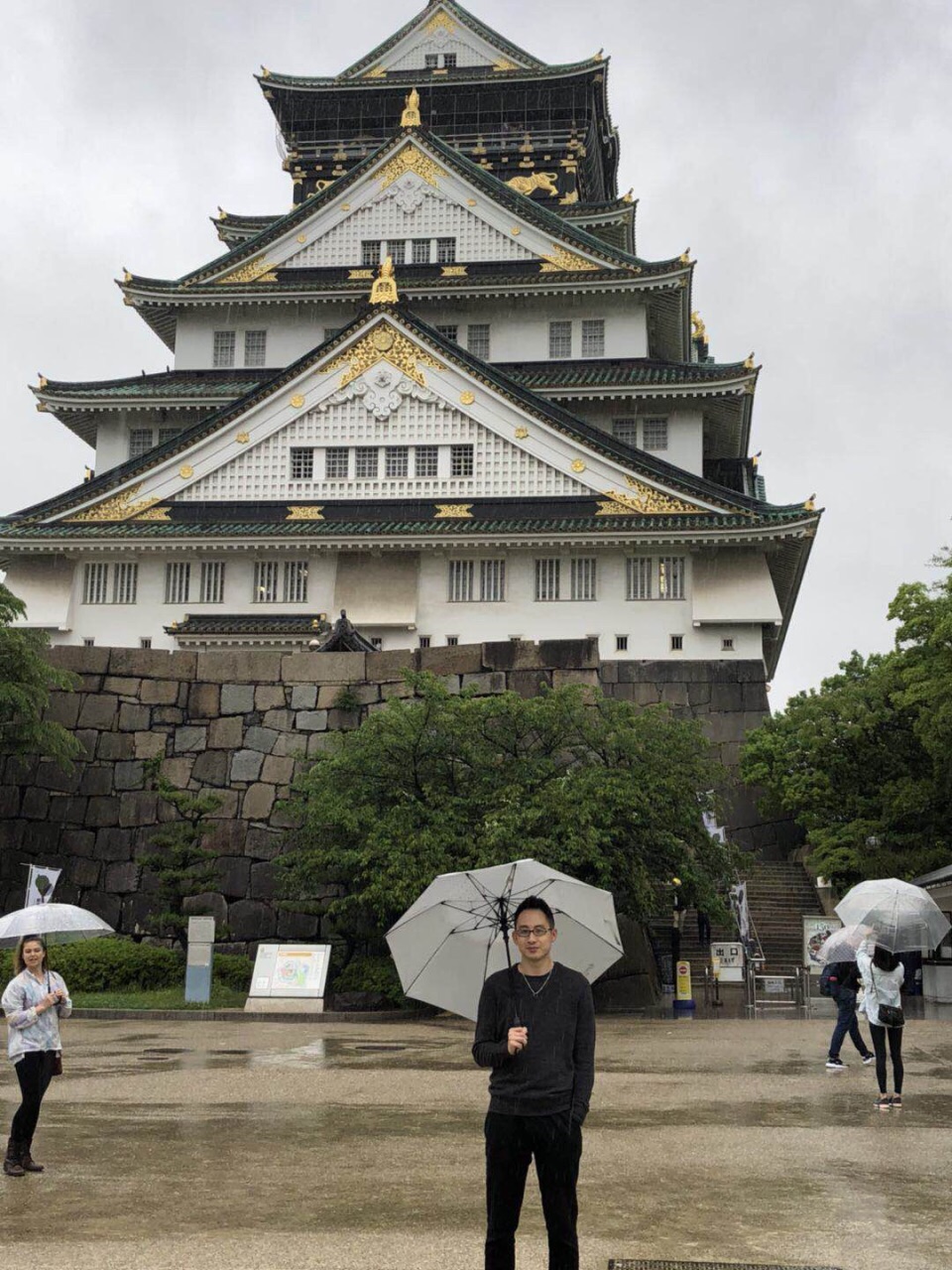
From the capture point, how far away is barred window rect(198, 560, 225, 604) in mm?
41562

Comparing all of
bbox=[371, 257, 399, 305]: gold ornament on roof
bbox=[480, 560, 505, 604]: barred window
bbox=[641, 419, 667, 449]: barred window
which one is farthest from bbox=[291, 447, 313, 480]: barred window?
bbox=[641, 419, 667, 449]: barred window

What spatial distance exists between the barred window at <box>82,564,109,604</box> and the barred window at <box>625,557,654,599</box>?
547 inches

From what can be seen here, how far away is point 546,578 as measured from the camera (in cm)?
4103

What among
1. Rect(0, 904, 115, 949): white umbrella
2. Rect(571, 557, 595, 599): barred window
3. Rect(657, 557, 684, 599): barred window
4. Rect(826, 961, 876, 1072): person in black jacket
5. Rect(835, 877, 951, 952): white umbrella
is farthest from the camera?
Rect(571, 557, 595, 599): barred window

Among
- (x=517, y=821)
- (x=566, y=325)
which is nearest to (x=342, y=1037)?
(x=517, y=821)

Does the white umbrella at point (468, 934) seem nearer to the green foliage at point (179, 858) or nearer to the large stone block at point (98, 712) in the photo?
the green foliage at point (179, 858)

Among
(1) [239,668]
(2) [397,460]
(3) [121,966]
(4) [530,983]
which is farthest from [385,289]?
(4) [530,983]

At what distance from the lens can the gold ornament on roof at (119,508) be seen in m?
41.1

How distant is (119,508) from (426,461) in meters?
8.18

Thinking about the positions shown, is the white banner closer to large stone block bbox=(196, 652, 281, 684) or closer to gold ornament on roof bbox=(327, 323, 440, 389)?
large stone block bbox=(196, 652, 281, 684)

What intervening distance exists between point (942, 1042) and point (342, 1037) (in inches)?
275

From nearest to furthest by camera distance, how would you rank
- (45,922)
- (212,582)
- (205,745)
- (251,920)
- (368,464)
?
1. (45,922)
2. (251,920)
3. (205,745)
4. (212,582)
5. (368,464)

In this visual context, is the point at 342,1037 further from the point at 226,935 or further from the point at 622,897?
the point at 226,935

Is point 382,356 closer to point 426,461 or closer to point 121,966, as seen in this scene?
point 426,461
